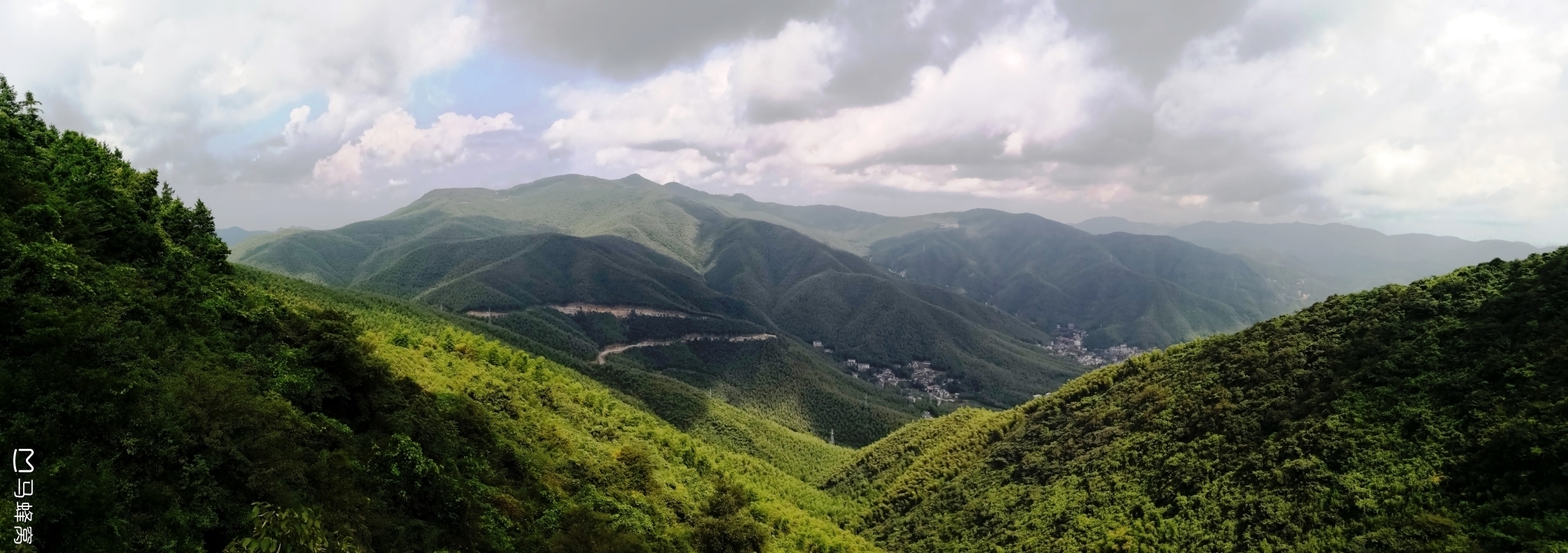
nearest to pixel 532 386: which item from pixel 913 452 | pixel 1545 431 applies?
pixel 913 452

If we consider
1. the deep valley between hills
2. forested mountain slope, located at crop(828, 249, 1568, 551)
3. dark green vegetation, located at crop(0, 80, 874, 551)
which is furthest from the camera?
forested mountain slope, located at crop(828, 249, 1568, 551)

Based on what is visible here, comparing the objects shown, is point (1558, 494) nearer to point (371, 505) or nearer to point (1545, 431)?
point (1545, 431)

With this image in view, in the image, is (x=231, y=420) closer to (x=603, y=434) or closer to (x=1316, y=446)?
(x=603, y=434)

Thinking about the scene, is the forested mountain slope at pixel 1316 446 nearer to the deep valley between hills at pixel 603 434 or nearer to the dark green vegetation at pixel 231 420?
the deep valley between hills at pixel 603 434

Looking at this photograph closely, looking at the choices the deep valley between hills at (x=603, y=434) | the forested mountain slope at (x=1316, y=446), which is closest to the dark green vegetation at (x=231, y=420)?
the deep valley between hills at (x=603, y=434)

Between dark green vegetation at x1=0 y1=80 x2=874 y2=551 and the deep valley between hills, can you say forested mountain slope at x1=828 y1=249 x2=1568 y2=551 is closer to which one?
the deep valley between hills

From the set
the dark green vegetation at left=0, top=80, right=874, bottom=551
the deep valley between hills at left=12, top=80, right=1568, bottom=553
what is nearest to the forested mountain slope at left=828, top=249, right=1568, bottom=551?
the deep valley between hills at left=12, top=80, right=1568, bottom=553
